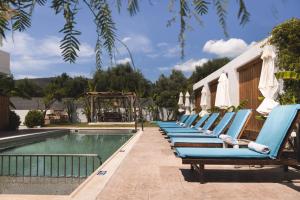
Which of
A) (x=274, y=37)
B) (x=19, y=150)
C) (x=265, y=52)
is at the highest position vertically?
(x=274, y=37)

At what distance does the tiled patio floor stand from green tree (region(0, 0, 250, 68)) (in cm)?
382

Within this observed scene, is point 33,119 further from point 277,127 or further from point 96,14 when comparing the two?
point 96,14

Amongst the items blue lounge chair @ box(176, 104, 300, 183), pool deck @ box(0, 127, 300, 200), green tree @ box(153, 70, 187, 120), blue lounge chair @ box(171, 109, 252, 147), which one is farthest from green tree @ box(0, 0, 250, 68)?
green tree @ box(153, 70, 187, 120)

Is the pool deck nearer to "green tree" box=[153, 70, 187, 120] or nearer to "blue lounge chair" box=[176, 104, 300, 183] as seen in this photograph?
"blue lounge chair" box=[176, 104, 300, 183]

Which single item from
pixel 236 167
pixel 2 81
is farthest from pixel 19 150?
pixel 236 167

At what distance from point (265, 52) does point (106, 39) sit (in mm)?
7922

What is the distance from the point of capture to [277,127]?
555 centimetres

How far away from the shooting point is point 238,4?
2.52 ft

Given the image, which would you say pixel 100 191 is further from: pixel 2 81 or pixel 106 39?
pixel 2 81

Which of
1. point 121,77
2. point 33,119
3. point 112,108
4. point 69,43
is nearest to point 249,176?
point 121,77

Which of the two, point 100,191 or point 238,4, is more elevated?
point 238,4

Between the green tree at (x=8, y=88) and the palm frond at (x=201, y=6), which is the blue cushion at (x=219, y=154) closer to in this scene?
the palm frond at (x=201, y=6)

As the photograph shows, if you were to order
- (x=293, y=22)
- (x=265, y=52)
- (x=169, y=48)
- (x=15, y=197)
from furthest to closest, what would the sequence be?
(x=293, y=22)
(x=265, y=52)
(x=15, y=197)
(x=169, y=48)

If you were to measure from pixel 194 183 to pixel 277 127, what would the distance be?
1.48 metres
